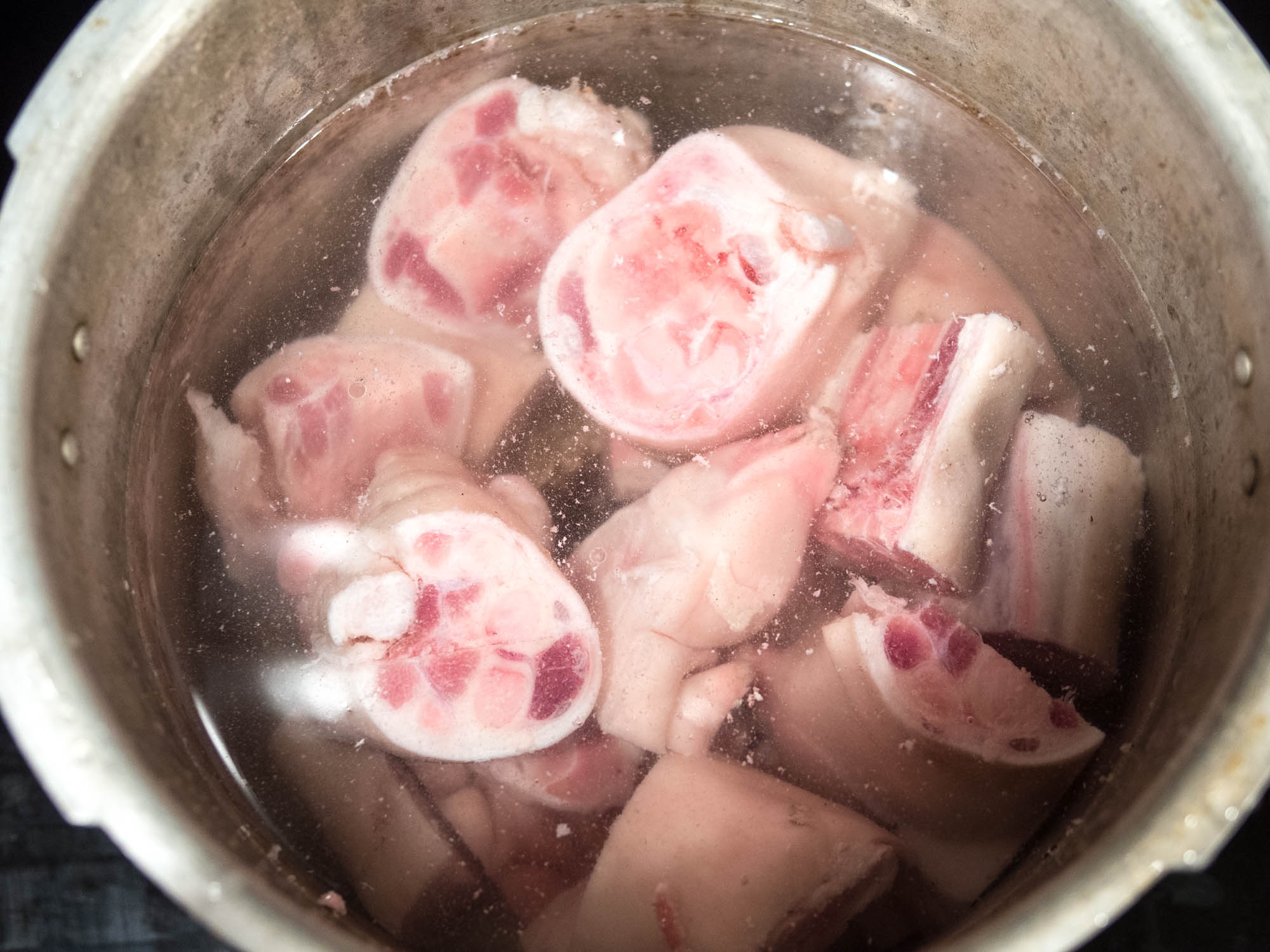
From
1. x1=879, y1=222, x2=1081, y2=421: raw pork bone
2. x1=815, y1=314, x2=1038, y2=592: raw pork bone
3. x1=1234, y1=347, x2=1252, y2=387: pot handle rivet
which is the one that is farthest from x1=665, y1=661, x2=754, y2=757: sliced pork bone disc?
x1=1234, y1=347, x2=1252, y2=387: pot handle rivet

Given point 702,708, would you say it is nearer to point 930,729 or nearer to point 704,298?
point 930,729

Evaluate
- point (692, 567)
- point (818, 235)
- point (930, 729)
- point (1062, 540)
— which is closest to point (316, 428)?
point (692, 567)

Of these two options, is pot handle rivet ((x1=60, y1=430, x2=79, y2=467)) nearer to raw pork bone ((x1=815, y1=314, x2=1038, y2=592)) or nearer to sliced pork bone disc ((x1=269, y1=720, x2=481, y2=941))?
sliced pork bone disc ((x1=269, y1=720, x2=481, y2=941))

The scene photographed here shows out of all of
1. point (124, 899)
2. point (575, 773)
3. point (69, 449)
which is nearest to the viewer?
point (69, 449)

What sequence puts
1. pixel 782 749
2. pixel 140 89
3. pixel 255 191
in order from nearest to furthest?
pixel 140 89, pixel 782 749, pixel 255 191

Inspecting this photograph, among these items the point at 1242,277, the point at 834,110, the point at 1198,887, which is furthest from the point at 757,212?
the point at 1198,887

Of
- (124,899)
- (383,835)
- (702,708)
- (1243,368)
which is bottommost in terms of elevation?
(124,899)

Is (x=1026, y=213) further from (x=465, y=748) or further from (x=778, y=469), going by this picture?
(x=465, y=748)
